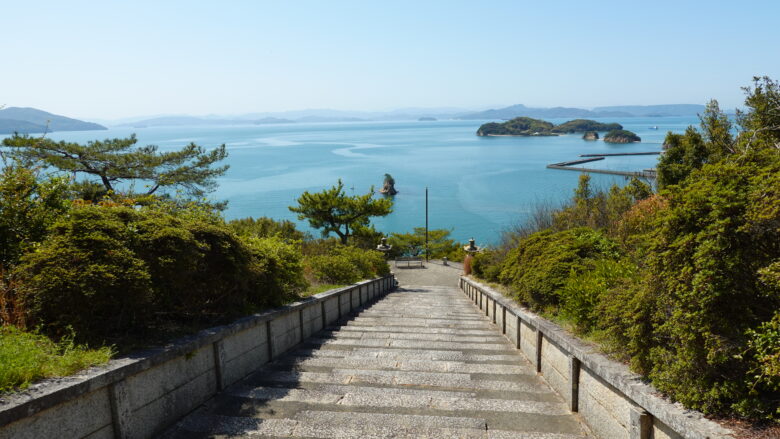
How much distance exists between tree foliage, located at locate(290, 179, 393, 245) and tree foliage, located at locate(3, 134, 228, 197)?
541cm

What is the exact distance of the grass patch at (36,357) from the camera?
3.19 meters

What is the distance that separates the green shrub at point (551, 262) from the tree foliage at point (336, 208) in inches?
773

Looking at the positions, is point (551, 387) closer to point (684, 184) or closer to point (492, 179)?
point (684, 184)

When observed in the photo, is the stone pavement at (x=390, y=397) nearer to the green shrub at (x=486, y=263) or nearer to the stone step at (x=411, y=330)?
the stone step at (x=411, y=330)

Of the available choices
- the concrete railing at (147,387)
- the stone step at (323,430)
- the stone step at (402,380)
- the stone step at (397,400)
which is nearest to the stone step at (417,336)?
the concrete railing at (147,387)

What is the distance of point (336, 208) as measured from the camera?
28.5 meters

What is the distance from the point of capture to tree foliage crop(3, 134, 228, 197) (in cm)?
1994

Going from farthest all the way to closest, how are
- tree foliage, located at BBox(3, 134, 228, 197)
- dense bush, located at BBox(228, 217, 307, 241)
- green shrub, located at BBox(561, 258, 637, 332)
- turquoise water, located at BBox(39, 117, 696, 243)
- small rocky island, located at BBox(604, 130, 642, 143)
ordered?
small rocky island, located at BBox(604, 130, 642, 143)
turquoise water, located at BBox(39, 117, 696, 243)
tree foliage, located at BBox(3, 134, 228, 197)
dense bush, located at BBox(228, 217, 307, 241)
green shrub, located at BBox(561, 258, 637, 332)

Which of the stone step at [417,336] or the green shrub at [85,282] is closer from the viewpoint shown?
the green shrub at [85,282]

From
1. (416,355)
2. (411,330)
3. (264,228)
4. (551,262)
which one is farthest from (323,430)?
(264,228)

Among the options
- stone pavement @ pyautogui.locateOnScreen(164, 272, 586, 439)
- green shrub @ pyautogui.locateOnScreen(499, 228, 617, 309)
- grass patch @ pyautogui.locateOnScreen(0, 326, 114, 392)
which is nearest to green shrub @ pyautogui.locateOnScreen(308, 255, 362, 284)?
stone pavement @ pyautogui.locateOnScreen(164, 272, 586, 439)

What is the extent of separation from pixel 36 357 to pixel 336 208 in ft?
82.4

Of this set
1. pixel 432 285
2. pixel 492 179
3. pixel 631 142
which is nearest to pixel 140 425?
pixel 432 285

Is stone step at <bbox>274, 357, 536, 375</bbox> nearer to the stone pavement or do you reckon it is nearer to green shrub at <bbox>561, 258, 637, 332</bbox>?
the stone pavement
